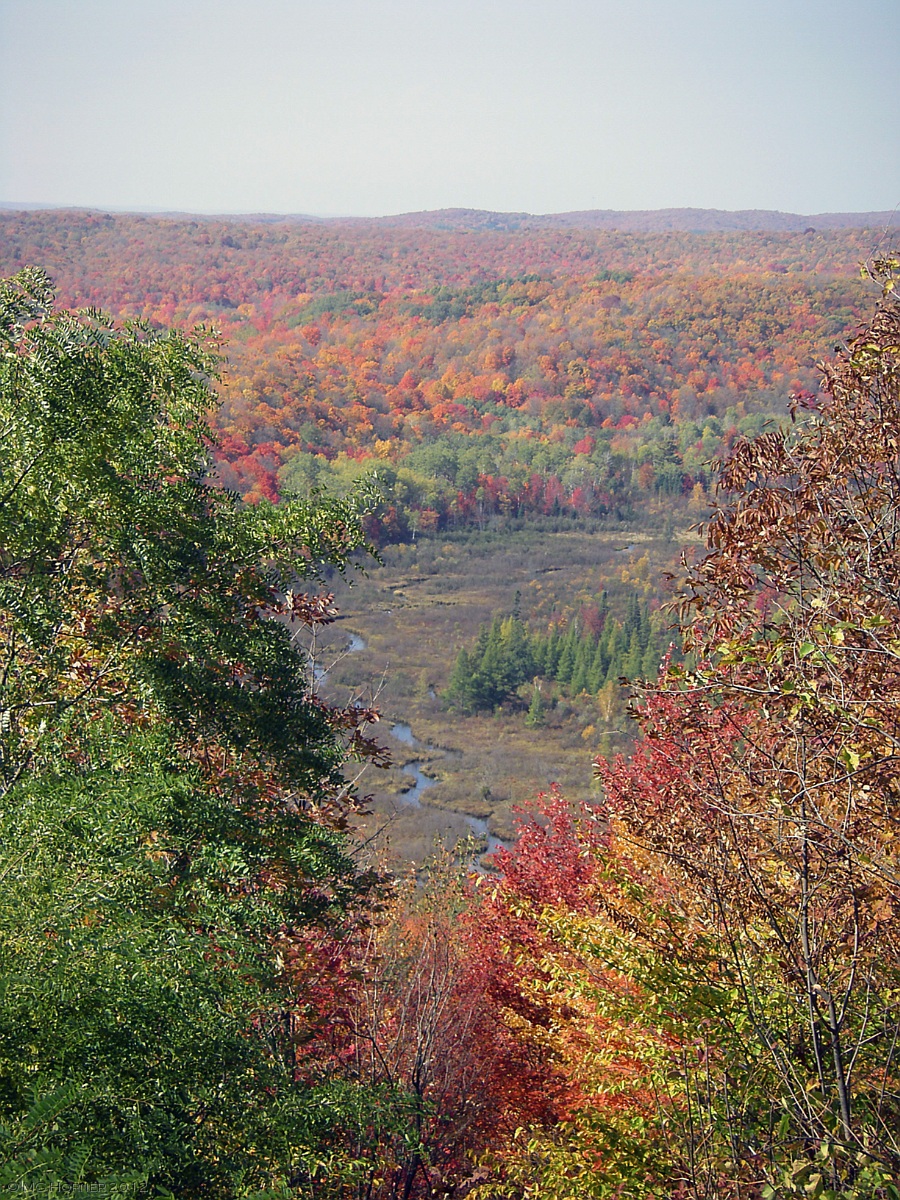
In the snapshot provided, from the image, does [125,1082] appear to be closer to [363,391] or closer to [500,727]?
[500,727]

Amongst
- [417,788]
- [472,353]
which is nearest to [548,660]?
[417,788]

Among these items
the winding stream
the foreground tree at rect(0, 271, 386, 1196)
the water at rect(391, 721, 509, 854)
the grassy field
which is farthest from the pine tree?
the foreground tree at rect(0, 271, 386, 1196)

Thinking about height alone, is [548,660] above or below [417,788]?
below

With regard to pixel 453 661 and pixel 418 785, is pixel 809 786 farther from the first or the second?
pixel 453 661

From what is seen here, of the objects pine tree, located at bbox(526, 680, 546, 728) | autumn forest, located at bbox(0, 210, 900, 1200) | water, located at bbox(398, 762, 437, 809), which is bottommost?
pine tree, located at bbox(526, 680, 546, 728)

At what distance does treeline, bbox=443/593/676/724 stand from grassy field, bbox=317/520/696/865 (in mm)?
1280

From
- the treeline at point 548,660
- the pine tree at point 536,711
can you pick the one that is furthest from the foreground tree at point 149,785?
the treeline at point 548,660

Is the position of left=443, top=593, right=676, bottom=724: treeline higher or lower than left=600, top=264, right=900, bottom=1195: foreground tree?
lower

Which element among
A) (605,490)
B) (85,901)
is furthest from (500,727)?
(605,490)

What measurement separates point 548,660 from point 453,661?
5913mm

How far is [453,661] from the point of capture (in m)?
59.0

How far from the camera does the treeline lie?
170ft

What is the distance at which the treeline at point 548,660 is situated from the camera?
51.8 metres

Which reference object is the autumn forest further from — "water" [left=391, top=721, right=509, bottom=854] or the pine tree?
the pine tree
